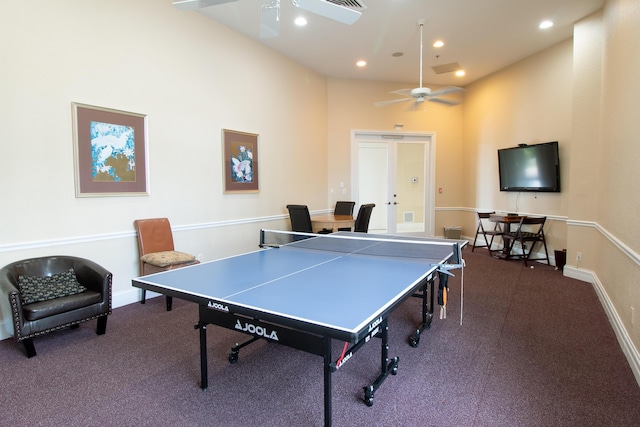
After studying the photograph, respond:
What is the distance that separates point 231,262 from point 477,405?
1.87 m

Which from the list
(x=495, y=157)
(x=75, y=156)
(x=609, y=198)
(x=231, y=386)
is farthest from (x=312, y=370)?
(x=495, y=157)

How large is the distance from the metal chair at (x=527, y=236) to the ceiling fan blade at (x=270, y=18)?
16.3 feet

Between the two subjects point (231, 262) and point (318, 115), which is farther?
point (318, 115)

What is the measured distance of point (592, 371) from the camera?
249cm

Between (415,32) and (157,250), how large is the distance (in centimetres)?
476

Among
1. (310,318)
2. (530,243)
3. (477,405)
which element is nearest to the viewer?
(310,318)

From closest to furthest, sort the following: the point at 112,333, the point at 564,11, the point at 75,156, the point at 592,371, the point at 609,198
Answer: the point at 592,371 → the point at 112,333 → the point at 75,156 → the point at 609,198 → the point at 564,11

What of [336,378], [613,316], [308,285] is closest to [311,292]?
[308,285]

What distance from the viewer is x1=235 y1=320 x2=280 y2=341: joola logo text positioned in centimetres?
180

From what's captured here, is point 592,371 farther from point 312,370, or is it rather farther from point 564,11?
point 564,11

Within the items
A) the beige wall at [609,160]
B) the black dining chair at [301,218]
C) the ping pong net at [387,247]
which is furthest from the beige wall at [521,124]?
the black dining chair at [301,218]

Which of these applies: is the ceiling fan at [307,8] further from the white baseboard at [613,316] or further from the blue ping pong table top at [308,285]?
the white baseboard at [613,316]

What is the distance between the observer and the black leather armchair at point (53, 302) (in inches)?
104

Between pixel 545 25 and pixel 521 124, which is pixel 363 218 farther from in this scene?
pixel 545 25
